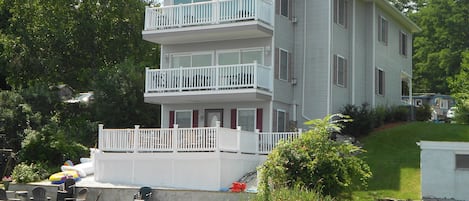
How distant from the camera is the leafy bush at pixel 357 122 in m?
32.0

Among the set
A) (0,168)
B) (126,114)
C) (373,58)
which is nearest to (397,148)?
(373,58)

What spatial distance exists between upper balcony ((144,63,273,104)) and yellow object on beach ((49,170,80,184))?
5282 millimetres

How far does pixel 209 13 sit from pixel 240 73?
340 centimetres

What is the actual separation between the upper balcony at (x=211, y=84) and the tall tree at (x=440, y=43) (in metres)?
34.8

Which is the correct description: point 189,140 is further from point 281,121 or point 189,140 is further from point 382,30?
point 382,30

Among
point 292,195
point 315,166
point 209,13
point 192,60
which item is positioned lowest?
point 292,195

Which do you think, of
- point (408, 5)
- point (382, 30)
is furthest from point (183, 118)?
point (408, 5)

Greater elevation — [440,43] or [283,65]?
[440,43]

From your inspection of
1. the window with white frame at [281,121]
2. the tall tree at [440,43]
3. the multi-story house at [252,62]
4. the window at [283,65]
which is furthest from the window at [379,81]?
the tall tree at [440,43]

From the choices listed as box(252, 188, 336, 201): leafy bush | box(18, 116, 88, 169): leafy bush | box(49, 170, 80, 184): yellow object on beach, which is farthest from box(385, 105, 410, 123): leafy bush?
box(252, 188, 336, 201): leafy bush

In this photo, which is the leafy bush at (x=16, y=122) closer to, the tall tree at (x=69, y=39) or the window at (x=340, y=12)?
the tall tree at (x=69, y=39)

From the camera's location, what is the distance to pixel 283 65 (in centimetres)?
3166

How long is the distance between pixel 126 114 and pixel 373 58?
13.5 metres

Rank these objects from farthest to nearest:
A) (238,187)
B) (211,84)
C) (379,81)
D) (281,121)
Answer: (379,81), (281,121), (211,84), (238,187)
